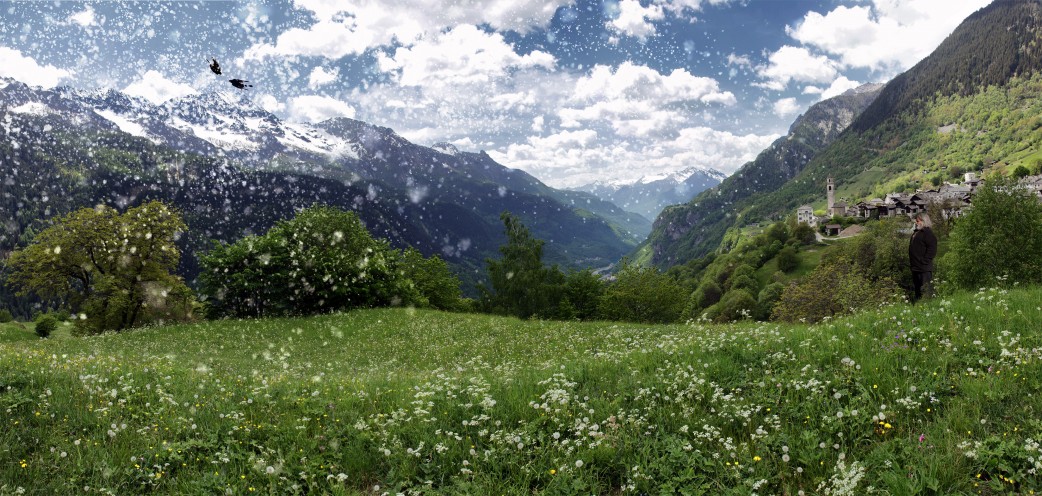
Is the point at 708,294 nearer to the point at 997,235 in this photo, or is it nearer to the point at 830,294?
the point at 830,294

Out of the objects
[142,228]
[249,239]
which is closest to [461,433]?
[249,239]

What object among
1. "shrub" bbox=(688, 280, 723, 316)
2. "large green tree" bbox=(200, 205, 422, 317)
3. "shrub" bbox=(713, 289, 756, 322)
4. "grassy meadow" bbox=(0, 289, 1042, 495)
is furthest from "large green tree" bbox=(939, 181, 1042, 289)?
"shrub" bbox=(688, 280, 723, 316)

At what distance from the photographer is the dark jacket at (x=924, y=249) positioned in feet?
51.0

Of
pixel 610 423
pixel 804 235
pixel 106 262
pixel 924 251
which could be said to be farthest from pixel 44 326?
pixel 804 235

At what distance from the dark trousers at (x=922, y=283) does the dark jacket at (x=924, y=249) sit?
17 centimetres

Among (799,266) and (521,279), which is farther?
(799,266)

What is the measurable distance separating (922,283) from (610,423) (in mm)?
14002

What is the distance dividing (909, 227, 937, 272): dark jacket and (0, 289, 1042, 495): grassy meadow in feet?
15.1

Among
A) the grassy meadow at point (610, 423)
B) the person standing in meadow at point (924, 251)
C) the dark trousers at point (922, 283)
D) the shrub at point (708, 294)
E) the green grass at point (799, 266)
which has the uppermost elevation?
the person standing in meadow at point (924, 251)

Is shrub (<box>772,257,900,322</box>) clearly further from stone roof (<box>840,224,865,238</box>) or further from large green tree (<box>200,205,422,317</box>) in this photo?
stone roof (<box>840,224,865,238</box>)

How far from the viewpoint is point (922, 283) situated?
15.9 metres

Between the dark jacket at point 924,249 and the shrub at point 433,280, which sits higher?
the dark jacket at point 924,249

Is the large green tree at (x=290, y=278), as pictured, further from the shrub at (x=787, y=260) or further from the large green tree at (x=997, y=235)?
the shrub at (x=787, y=260)

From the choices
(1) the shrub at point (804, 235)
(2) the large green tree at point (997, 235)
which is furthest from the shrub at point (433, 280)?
(1) the shrub at point (804, 235)
